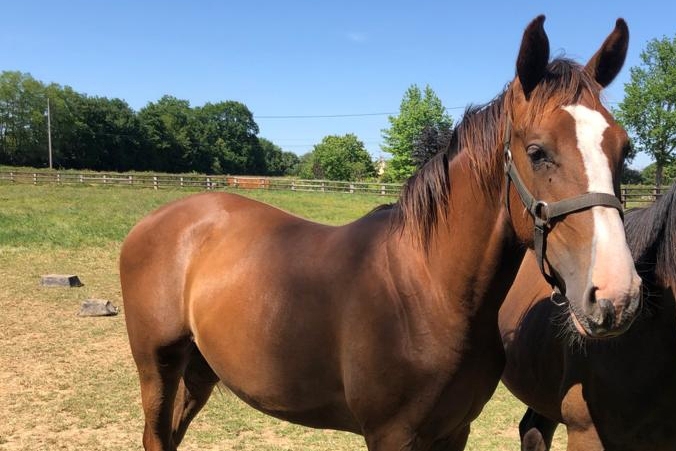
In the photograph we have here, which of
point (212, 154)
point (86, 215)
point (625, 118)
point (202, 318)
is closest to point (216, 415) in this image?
point (202, 318)

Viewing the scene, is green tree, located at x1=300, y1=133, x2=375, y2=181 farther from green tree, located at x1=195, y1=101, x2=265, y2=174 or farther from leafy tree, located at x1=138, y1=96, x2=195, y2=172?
leafy tree, located at x1=138, y1=96, x2=195, y2=172

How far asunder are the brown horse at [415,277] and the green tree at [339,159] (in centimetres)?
7235

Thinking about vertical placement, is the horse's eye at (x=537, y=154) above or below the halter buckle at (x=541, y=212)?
above

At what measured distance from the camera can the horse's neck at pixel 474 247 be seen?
1.79 m

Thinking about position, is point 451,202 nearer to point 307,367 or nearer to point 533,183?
point 533,183

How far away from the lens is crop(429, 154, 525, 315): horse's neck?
5.89ft

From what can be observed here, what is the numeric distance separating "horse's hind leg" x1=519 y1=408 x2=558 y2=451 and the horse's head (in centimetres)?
177

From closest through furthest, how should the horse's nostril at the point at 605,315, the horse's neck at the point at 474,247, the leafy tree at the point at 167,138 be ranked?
1. the horse's nostril at the point at 605,315
2. the horse's neck at the point at 474,247
3. the leafy tree at the point at 167,138

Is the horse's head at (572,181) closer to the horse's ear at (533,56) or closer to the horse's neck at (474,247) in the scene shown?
the horse's ear at (533,56)

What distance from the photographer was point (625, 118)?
3344 centimetres

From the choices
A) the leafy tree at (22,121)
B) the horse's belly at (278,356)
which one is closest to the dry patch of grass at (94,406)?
the horse's belly at (278,356)

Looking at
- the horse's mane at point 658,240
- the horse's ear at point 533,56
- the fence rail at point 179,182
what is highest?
the horse's ear at point 533,56

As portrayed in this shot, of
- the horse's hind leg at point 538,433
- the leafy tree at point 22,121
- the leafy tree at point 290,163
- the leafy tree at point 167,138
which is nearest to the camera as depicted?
the horse's hind leg at point 538,433

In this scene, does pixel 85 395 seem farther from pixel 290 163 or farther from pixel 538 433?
pixel 290 163
